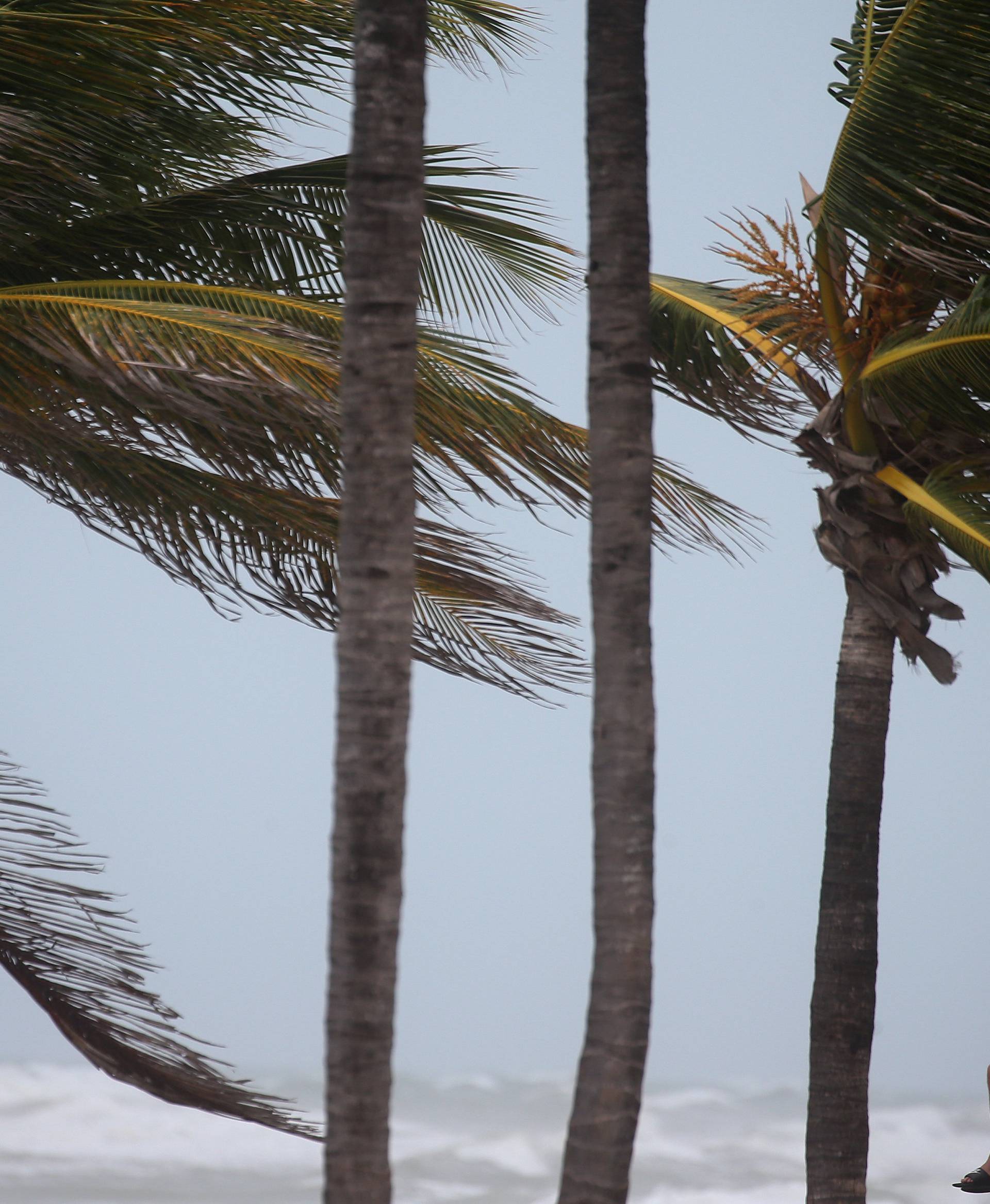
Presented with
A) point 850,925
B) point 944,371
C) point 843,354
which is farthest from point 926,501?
point 850,925

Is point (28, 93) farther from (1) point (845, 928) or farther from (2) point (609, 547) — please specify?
(1) point (845, 928)

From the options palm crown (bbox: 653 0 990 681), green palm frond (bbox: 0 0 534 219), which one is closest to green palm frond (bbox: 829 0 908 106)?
palm crown (bbox: 653 0 990 681)

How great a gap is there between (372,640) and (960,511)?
3.45 meters

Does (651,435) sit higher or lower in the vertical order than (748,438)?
lower

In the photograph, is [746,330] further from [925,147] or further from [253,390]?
[253,390]

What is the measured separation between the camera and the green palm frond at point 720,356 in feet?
24.7

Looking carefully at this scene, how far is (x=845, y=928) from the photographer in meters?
6.83

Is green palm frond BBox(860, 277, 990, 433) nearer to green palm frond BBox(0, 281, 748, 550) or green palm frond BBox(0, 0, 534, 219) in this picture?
green palm frond BBox(0, 281, 748, 550)

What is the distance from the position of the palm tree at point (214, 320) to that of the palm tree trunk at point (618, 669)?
129cm

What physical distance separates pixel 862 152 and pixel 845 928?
11.3 ft

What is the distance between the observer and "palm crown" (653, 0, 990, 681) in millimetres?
5680

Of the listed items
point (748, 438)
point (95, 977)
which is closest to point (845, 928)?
point (748, 438)

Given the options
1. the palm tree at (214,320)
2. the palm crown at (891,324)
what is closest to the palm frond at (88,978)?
the palm tree at (214,320)

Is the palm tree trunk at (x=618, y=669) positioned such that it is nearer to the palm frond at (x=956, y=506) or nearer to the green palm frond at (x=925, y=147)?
the green palm frond at (x=925, y=147)
